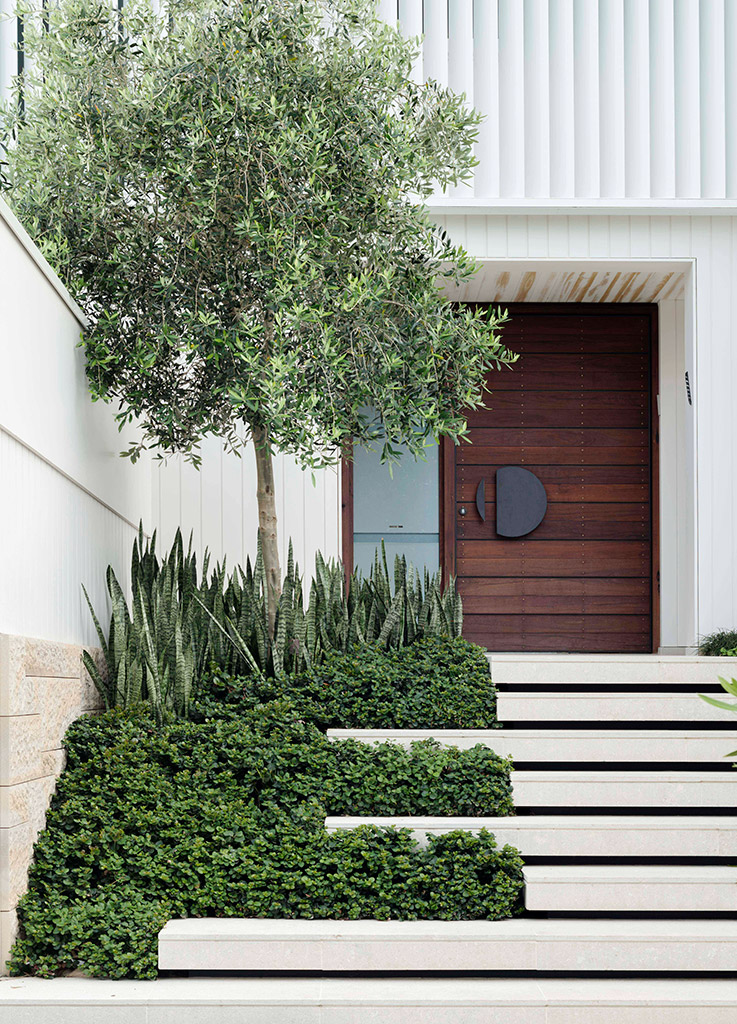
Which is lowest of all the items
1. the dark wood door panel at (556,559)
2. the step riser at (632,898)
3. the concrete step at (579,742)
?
the step riser at (632,898)

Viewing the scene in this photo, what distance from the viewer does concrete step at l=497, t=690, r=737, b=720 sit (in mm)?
4441

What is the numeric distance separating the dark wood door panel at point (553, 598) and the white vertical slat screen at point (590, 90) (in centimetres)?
266

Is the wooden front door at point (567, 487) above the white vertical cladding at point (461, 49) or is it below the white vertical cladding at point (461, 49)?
below

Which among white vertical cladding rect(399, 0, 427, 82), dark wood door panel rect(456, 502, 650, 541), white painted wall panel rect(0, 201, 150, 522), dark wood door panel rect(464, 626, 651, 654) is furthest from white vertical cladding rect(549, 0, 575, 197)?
white painted wall panel rect(0, 201, 150, 522)

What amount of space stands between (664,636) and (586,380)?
1906 millimetres

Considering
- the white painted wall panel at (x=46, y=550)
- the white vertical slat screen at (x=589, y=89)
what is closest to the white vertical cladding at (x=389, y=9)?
the white vertical slat screen at (x=589, y=89)

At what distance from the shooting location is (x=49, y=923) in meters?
3.33

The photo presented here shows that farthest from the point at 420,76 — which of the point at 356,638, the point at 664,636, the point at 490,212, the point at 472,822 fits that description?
the point at 472,822

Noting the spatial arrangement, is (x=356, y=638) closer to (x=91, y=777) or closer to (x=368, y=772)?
(x=368, y=772)

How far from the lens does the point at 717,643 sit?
5.88 m

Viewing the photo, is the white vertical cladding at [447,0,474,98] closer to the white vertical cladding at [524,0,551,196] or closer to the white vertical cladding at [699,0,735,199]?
A: the white vertical cladding at [524,0,551,196]

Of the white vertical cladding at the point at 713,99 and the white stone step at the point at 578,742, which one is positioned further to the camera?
the white vertical cladding at the point at 713,99

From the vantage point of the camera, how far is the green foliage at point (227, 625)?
14.0 feet
